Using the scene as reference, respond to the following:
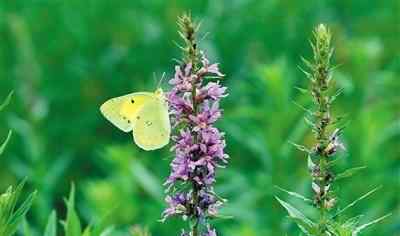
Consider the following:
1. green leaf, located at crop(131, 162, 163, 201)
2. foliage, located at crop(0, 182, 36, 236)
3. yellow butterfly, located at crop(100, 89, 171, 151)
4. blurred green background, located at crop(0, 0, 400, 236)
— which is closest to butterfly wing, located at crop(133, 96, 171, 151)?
yellow butterfly, located at crop(100, 89, 171, 151)

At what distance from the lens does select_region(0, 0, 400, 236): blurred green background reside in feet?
23.4

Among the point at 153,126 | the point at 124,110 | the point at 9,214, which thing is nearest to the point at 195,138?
the point at 153,126

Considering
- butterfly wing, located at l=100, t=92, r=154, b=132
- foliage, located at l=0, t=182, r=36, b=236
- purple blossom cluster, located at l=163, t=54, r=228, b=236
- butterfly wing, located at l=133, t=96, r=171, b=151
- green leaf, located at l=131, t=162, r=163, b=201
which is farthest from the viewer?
green leaf, located at l=131, t=162, r=163, b=201

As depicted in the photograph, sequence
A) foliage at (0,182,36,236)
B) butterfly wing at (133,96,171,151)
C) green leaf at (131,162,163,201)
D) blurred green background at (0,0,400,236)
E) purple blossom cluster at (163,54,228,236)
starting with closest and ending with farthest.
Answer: purple blossom cluster at (163,54,228,236) < foliage at (0,182,36,236) < butterfly wing at (133,96,171,151) < blurred green background at (0,0,400,236) < green leaf at (131,162,163,201)

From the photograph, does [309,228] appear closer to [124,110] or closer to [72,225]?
[72,225]

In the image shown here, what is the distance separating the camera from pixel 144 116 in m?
3.80

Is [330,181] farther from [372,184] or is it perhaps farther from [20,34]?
[20,34]

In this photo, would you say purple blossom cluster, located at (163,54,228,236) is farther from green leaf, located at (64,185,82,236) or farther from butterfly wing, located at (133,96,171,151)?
green leaf, located at (64,185,82,236)

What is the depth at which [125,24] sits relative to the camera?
35.1 feet

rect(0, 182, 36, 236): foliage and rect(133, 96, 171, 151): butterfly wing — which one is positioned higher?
rect(133, 96, 171, 151): butterfly wing

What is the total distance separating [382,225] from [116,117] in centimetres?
388

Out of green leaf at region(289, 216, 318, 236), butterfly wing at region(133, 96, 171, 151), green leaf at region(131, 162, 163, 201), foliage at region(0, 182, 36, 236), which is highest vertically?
green leaf at region(131, 162, 163, 201)

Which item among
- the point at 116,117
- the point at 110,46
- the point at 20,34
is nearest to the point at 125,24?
the point at 110,46

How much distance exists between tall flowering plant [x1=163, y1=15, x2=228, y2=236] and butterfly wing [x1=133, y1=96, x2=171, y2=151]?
0.34 metres
